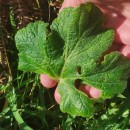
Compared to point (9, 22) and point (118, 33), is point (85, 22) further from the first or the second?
point (9, 22)

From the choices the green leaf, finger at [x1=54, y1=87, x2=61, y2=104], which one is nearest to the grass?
finger at [x1=54, y1=87, x2=61, y2=104]

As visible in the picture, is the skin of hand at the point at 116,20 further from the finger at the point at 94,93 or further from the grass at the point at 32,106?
the grass at the point at 32,106


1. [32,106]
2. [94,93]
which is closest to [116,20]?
[94,93]

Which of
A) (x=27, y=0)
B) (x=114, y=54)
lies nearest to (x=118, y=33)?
(x=114, y=54)

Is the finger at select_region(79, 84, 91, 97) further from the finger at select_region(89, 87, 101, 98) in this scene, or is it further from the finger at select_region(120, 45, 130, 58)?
the finger at select_region(120, 45, 130, 58)

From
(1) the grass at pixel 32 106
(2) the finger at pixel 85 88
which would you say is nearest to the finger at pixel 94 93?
(2) the finger at pixel 85 88
